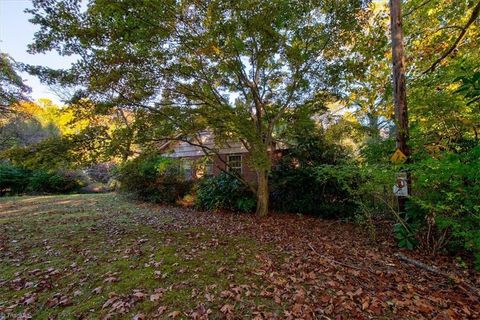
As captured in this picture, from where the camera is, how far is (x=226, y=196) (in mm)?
10156

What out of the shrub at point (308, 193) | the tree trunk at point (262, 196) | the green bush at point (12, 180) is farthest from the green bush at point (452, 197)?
the green bush at point (12, 180)

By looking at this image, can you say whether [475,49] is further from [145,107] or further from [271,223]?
[145,107]

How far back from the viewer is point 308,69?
769cm

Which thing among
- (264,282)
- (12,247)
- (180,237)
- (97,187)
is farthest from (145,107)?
(97,187)

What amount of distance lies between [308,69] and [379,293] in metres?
6.13

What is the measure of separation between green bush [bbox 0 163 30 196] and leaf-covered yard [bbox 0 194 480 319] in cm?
1300

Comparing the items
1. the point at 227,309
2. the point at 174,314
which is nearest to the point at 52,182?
the point at 174,314

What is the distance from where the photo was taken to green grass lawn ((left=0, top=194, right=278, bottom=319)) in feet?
11.0

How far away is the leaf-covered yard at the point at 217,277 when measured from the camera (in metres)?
3.28

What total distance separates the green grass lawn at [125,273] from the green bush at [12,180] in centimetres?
1245

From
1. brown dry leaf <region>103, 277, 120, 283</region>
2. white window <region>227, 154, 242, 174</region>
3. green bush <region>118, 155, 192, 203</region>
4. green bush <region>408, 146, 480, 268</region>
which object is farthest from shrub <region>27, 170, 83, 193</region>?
green bush <region>408, 146, 480, 268</region>

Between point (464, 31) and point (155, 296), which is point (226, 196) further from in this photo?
point (464, 31)

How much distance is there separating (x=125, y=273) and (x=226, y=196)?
6088 millimetres

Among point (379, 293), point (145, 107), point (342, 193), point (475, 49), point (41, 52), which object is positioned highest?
point (475, 49)
